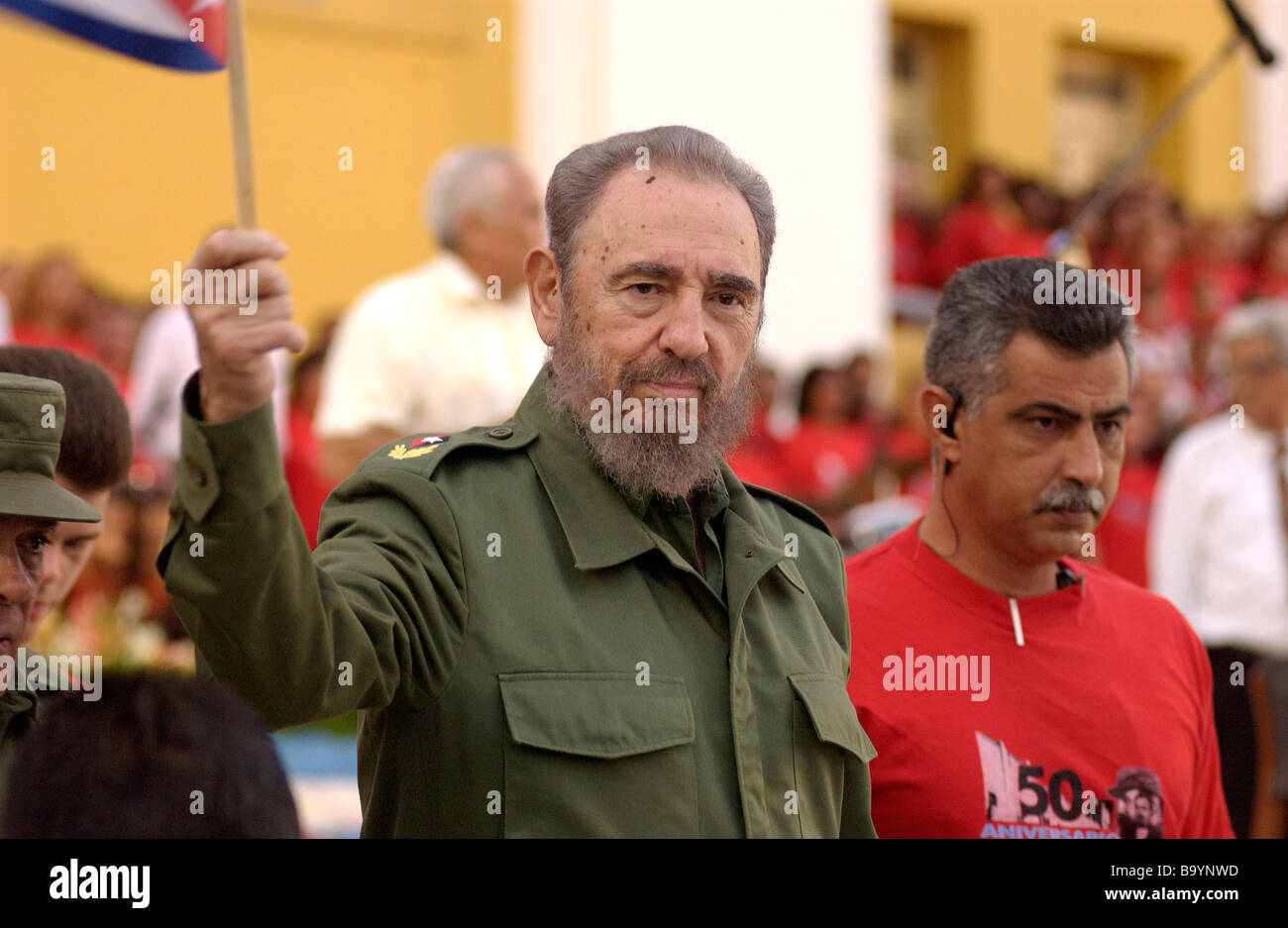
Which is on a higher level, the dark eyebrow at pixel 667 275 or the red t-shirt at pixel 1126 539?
the dark eyebrow at pixel 667 275

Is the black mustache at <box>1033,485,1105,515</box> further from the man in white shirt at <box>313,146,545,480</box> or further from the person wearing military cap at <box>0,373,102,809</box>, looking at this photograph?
the man in white shirt at <box>313,146,545,480</box>

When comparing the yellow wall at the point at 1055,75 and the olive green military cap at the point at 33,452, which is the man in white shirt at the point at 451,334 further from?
the yellow wall at the point at 1055,75

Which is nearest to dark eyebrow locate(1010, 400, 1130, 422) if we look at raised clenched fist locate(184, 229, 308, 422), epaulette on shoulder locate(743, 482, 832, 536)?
epaulette on shoulder locate(743, 482, 832, 536)

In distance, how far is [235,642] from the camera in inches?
88.3

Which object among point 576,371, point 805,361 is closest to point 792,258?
point 805,361

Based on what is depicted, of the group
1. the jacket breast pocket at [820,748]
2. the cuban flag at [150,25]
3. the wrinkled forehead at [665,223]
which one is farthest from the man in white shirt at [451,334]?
the jacket breast pocket at [820,748]

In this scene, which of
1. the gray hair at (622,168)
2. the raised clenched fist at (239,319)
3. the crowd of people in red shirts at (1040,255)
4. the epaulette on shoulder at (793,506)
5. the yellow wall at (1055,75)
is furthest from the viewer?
the yellow wall at (1055,75)

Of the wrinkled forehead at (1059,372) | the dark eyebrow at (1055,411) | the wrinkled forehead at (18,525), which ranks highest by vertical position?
the wrinkled forehead at (1059,372)

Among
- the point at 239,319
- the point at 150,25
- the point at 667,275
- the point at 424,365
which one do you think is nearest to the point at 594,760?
the point at 667,275

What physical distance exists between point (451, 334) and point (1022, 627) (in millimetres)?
2884

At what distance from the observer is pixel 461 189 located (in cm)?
635

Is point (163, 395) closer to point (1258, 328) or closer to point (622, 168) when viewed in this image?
point (1258, 328)

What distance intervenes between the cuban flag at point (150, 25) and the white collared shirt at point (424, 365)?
2370 mm

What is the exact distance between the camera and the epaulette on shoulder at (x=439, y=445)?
274cm
